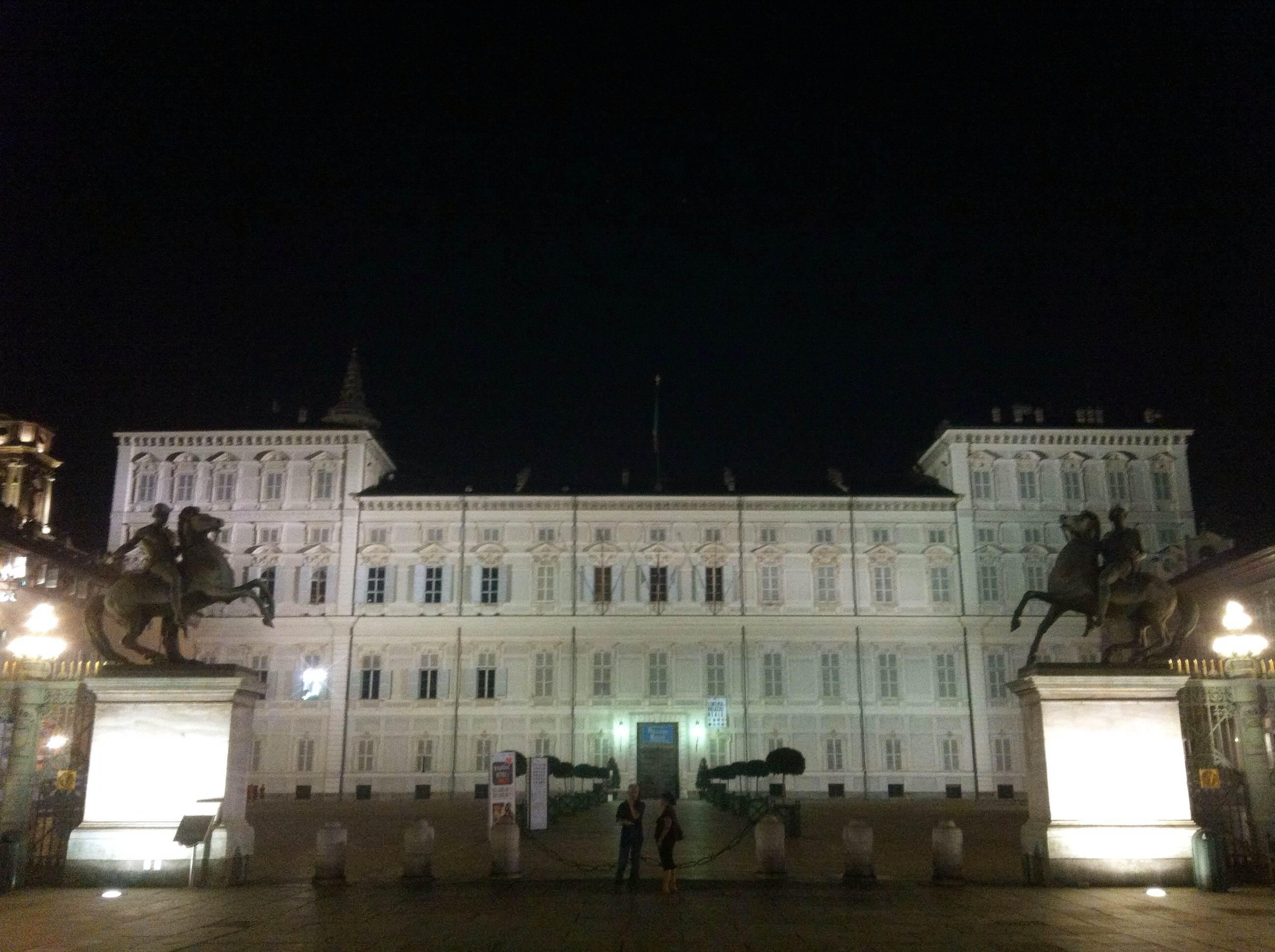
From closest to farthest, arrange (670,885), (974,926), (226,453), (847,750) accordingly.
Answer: (974,926)
(670,885)
(847,750)
(226,453)

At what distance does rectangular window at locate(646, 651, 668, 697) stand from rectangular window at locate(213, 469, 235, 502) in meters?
21.5

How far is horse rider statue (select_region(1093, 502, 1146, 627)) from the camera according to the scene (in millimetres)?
16766

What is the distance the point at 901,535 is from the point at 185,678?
41081 millimetres

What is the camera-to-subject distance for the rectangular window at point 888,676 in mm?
50875

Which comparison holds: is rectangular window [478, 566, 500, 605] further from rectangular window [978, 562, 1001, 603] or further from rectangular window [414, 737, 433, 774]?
rectangular window [978, 562, 1001, 603]

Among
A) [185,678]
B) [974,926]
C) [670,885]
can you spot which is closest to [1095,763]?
[974,926]

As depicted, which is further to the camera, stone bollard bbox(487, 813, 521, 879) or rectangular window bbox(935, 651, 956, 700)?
rectangular window bbox(935, 651, 956, 700)

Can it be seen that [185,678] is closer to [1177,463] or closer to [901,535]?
[901,535]

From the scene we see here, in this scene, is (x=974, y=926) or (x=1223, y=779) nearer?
(x=974, y=926)

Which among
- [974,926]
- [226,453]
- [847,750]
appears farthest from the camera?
[226,453]

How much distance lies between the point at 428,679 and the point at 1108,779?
38.8 m

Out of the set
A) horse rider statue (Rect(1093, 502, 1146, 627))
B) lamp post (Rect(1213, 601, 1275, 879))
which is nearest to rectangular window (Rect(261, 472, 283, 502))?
horse rider statue (Rect(1093, 502, 1146, 627))

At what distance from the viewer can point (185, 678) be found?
1689 cm

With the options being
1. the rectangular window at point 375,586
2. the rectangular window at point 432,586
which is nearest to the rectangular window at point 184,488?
the rectangular window at point 375,586
